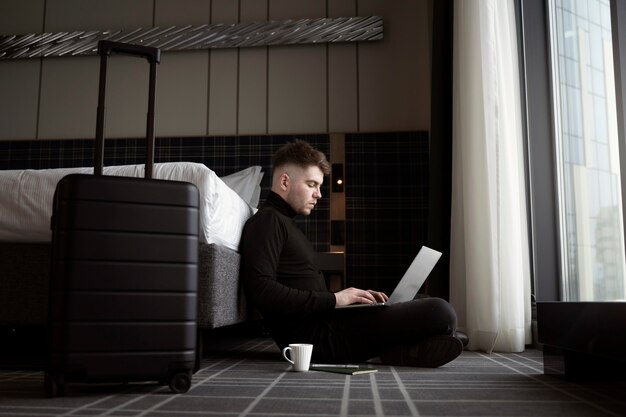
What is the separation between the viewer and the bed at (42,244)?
2045 mm

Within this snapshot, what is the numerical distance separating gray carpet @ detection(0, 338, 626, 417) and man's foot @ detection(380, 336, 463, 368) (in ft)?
0.16

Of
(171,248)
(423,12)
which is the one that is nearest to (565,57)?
(423,12)

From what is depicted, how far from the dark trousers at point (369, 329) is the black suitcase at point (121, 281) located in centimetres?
74

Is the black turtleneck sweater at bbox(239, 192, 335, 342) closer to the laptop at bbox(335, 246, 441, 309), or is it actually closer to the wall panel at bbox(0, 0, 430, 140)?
the laptop at bbox(335, 246, 441, 309)

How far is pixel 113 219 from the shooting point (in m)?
1.51

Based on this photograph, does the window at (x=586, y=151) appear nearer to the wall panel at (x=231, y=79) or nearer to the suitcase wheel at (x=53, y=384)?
the wall panel at (x=231, y=79)

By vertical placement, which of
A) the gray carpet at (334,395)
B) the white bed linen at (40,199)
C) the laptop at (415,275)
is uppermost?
the white bed linen at (40,199)

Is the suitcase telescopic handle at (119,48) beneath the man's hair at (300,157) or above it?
above

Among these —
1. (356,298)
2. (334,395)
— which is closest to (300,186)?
(356,298)

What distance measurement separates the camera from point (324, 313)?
7.36 feet

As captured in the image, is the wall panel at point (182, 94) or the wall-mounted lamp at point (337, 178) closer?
the wall-mounted lamp at point (337, 178)

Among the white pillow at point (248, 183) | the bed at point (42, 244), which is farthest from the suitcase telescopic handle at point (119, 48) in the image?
the white pillow at point (248, 183)

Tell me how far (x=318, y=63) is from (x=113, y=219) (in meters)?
2.95

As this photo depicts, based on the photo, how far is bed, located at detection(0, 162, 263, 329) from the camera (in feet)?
6.71
